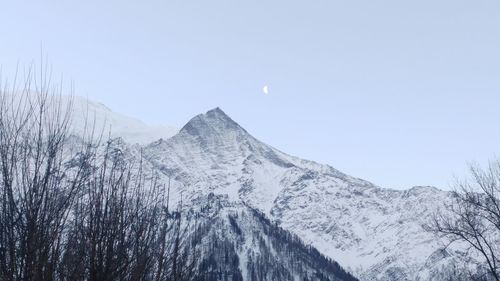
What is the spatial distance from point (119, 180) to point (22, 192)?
2.50 meters

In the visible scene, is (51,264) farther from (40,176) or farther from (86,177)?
(86,177)

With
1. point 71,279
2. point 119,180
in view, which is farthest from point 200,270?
point 71,279

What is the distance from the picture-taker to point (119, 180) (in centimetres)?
1213

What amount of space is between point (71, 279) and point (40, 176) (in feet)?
6.26

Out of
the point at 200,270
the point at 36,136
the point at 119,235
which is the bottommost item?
the point at 200,270

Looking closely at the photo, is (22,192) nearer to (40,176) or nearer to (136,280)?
(40,176)

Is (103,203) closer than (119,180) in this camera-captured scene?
Yes

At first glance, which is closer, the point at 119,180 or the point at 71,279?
the point at 71,279

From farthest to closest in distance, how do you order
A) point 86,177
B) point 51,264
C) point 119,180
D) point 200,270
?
point 200,270, point 119,180, point 86,177, point 51,264

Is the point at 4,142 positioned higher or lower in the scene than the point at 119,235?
higher

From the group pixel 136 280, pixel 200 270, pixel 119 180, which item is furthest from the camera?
pixel 200 270

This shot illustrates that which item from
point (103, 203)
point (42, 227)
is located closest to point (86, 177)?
point (103, 203)

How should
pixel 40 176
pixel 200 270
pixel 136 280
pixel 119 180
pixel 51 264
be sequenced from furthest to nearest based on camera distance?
pixel 200 270, pixel 119 180, pixel 136 280, pixel 40 176, pixel 51 264

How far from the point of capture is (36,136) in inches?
417
